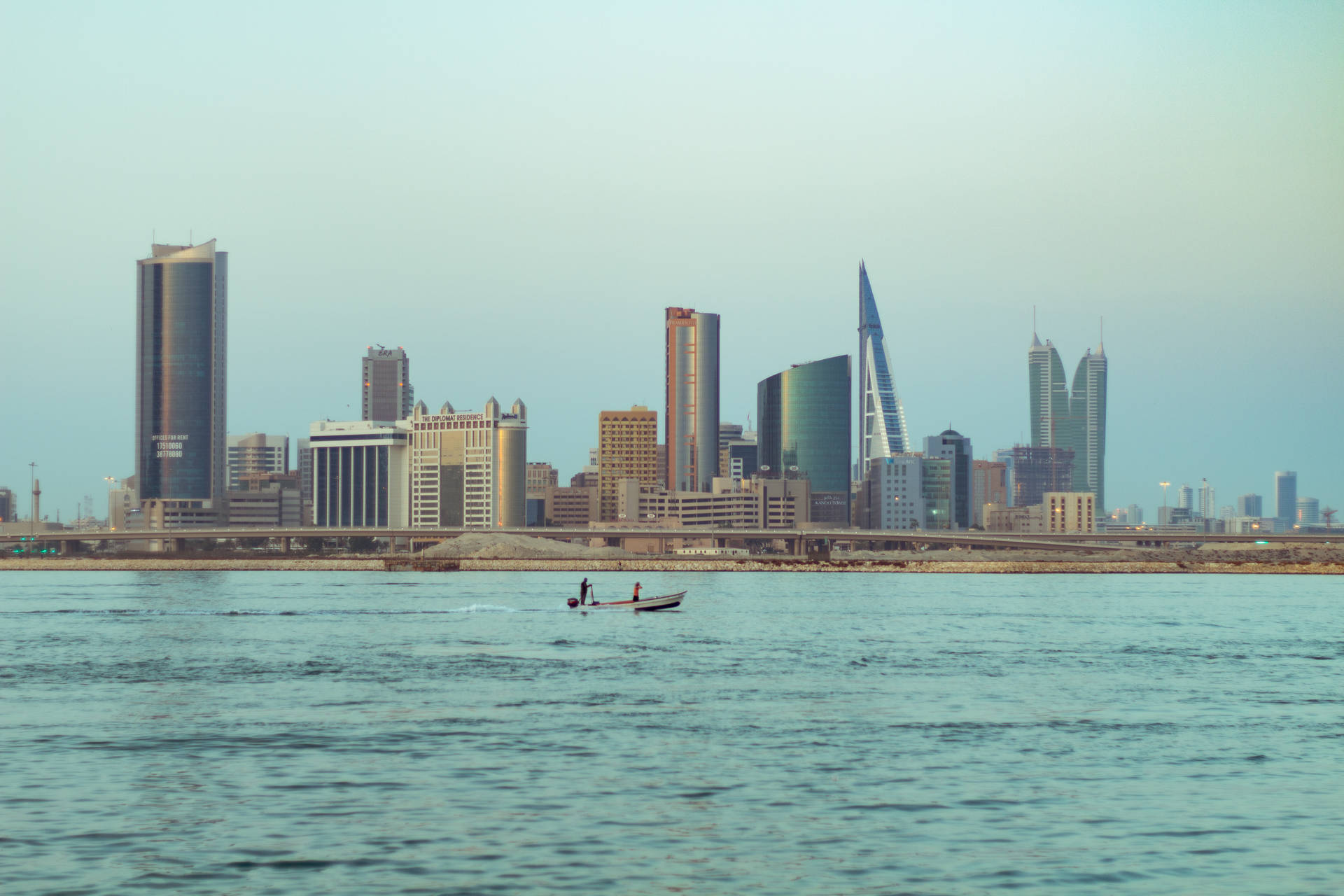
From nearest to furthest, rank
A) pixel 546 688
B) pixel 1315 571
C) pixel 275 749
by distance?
pixel 275 749
pixel 546 688
pixel 1315 571

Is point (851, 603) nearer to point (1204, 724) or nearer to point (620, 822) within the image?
point (1204, 724)

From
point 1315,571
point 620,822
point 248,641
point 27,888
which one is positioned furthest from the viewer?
point 1315,571

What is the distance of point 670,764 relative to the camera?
30234mm

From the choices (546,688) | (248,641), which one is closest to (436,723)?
(546,688)

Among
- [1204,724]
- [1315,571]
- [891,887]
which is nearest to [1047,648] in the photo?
[1204,724]

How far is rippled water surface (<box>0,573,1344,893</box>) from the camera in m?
21.1

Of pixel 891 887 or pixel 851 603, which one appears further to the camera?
pixel 851 603

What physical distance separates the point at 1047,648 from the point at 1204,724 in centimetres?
2538

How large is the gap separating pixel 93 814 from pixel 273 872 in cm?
626

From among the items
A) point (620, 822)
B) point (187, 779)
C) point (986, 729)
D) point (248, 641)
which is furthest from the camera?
point (248, 641)

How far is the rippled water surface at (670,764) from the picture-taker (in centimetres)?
2111

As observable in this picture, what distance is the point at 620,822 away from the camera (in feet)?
79.6

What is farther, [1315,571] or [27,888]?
[1315,571]

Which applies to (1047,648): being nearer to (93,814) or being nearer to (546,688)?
(546,688)
